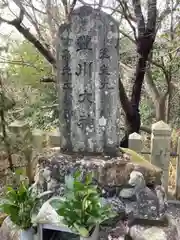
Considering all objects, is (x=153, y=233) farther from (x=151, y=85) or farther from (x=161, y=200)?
(x=151, y=85)

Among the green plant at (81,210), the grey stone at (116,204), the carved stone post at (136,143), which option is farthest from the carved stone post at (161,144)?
the green plant at (81,210)

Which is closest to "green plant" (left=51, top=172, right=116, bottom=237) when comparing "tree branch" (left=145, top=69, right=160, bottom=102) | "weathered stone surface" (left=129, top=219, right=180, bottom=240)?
"weathered stone surface" (left=129, top=219, right=180, bottom=240)

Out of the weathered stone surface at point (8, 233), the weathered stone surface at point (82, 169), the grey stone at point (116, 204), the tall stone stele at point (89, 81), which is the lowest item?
the weathered stone surface at point (8, 233)

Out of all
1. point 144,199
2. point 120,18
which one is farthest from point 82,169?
point 120,18

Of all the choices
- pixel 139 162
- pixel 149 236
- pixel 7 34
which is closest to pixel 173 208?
pixel 139 162

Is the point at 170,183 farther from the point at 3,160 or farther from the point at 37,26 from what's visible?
the point at 37,26

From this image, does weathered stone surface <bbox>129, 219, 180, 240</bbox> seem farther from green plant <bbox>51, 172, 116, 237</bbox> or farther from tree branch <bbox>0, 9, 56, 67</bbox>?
tree branch <bbox>0, 9, 56, 67</bbox>

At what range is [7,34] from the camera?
5145 millimetres

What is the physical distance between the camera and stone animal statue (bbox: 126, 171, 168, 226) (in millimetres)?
2521

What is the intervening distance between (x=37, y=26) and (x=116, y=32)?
2507 mm

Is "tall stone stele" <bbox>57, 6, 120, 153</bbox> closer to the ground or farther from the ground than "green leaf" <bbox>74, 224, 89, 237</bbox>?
farther from the ground

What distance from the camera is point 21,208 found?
2.13m

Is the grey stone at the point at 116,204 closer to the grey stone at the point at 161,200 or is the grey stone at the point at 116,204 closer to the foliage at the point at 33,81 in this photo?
the grey stone at the point at 161,200

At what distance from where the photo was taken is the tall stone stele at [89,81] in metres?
2.62
